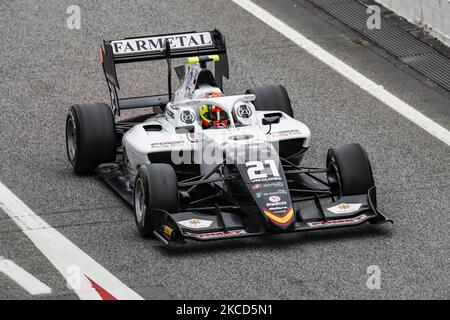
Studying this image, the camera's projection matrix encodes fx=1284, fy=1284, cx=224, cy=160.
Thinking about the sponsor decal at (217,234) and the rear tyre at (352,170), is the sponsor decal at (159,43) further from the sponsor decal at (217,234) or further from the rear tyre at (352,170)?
the sponsor decal at (217,234)

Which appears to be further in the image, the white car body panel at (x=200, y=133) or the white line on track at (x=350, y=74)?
the white line on track at (x=350, y=74)

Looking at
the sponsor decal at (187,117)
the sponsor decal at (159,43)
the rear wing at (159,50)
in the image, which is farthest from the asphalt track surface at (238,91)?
the sponsor decal at (159,43)

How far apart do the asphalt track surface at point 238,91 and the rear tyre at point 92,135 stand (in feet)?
0.86

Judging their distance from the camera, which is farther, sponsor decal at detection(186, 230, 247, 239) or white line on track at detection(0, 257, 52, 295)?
sponsor decal at detection(186, 230, 247, 239)

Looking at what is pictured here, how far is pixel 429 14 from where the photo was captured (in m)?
18.4

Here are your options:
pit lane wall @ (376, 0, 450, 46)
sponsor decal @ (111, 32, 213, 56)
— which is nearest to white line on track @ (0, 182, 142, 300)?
sponsor decal @ (111, 32, 213, 56)

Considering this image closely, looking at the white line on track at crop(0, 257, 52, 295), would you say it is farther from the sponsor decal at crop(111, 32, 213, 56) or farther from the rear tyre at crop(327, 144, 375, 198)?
the sponsor decal at crop(111, 32, 213, 56)

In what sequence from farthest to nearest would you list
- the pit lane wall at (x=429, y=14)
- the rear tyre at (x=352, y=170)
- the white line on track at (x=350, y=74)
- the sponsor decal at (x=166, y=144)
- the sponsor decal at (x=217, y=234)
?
the pit lane wall at (x=429, y=14) < the white line on track at (x=350, y=74) < the sponsor decal at (x=166, y=144) < the rear tyre at (x=352, y=170) < the sponsor decal at (x=217, y=234)

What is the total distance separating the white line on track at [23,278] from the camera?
11.4 metres

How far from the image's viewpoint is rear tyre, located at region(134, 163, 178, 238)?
12.3m

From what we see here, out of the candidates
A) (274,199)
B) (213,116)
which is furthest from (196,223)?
(213,116)

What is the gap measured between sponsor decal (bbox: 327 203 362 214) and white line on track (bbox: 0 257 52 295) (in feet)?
9.61
